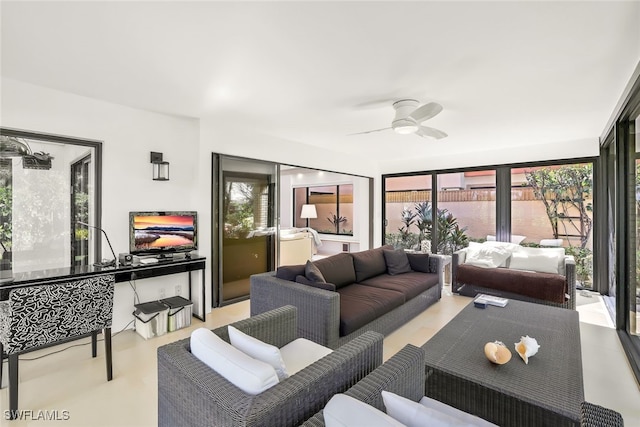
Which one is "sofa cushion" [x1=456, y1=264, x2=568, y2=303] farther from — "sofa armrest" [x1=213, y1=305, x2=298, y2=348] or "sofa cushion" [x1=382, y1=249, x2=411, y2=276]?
"sofa armrest" [x1=213, y1=305, x2=298, y2=348]

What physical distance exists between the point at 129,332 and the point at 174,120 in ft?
7.94

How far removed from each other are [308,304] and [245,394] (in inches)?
60.3

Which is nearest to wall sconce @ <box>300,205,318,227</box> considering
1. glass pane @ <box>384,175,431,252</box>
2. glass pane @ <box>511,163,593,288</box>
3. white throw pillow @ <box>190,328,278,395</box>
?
glass pane @ <box>384,175,431,252</box>

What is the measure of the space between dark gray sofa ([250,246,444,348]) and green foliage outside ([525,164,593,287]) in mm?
2278

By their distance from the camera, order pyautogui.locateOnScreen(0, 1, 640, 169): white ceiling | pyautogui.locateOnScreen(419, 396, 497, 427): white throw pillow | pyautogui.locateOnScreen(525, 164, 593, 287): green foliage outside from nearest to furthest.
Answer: pyautogui.locateOnScreen(419, 396, 497, 427): white throw pillow
pyautogui.locateOnScreen(0, 1, 640, 169): white ceiling
pyautogui.locateOnScreen(525, 164, 593, 287): green foliage outside

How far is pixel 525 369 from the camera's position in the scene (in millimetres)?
1905

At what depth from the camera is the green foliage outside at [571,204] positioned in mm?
4781

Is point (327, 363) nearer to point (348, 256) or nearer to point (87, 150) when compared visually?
point (348, 256)

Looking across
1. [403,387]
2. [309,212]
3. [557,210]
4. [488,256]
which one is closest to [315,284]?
[403,387]

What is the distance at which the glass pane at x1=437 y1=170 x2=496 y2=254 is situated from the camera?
5656 millimetres

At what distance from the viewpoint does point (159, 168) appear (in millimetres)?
3496

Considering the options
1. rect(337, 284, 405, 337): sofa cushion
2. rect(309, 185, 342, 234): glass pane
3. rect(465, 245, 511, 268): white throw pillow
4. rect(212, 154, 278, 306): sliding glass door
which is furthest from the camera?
rect(309, 185, 342, 234): glass pane

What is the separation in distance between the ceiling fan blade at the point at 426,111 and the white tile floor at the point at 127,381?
217cm

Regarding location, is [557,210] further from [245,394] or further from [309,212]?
[245,394]
